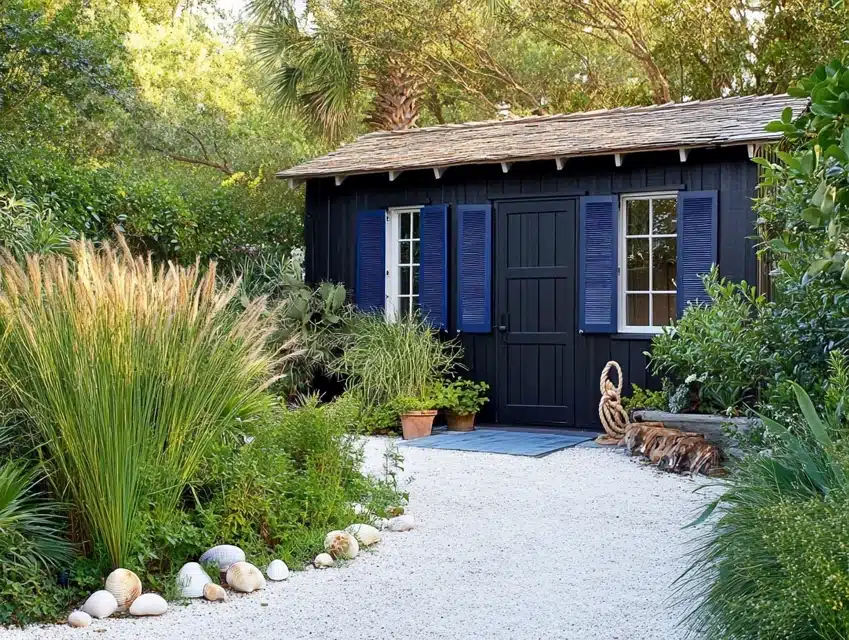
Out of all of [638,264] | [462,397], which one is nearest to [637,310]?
[638,264]

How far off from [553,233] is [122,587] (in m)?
6.26

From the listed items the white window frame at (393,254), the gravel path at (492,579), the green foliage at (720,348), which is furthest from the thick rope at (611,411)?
the white window frame at (393,254)

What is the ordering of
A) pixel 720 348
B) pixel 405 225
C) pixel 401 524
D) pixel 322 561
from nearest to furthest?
1. pixel 322 561
2. pixel 401 524
3. pixel 720 348
4. pixel 405 225

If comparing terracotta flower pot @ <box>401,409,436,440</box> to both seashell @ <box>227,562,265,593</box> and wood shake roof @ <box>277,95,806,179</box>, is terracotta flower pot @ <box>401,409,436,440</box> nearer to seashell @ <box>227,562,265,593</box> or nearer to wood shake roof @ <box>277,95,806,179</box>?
wood shake roof @ <box>277,95,806,179</box>

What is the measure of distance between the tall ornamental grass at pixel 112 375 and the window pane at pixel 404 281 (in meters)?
6.02

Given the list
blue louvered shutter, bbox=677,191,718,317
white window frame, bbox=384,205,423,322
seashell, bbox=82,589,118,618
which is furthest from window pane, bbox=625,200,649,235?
seashell, bbox=82,589,118,618

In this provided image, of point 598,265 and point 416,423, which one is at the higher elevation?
point 598,265

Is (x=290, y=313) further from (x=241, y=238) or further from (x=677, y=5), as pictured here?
(x=677, y=5)

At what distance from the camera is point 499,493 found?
606 centimetres

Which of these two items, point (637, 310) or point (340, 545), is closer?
point (340, 545)

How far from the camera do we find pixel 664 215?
875cm

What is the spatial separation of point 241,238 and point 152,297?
8771mm

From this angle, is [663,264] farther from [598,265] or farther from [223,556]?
[223,556]

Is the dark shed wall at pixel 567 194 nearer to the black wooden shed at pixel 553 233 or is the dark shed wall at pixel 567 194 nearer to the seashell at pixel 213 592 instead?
the black wooden shed at pixel 553 233
